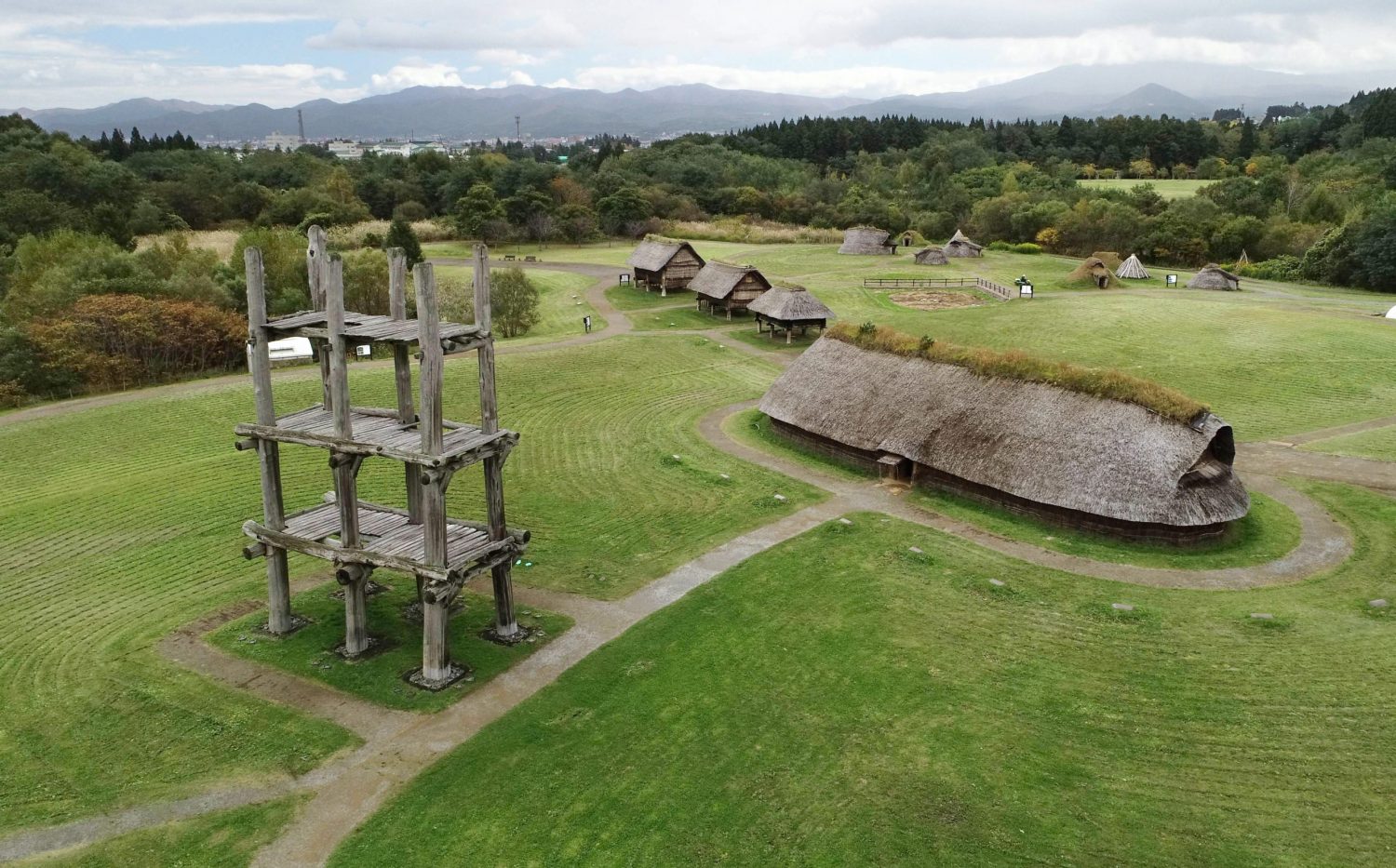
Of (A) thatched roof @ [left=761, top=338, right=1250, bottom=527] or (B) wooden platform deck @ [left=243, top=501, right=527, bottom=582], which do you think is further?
(A) thatched roof @ [left=761, top=338, right=1250, bottom=527]

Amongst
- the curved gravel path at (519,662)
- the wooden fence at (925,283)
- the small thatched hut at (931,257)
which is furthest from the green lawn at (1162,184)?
the curved gravel path at (519,662)

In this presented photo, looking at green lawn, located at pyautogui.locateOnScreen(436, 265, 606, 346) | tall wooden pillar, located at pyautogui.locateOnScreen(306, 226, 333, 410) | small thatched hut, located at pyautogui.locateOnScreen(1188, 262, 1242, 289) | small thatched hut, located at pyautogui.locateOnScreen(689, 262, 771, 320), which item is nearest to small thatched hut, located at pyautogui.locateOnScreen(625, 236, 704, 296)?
green lawn, located at pyautogui.locateOnScreen(436, 265, 606, 346)

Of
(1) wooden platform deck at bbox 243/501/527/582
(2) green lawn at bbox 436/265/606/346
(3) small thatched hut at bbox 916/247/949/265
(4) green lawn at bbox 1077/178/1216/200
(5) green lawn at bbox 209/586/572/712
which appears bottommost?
(5) green lawn at bbox 209/586/572/712

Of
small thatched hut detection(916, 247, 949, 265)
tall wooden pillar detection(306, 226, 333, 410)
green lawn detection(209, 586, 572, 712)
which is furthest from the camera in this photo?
small thatched hut detection(916, 247, 949, 265)

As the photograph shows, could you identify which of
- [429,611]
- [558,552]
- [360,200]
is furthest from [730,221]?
[429,611]

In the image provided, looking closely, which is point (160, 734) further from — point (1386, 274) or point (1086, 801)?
point (1386, 274)

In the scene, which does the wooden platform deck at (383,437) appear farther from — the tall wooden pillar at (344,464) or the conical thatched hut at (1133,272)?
the conical thatched hut at (1133,272)

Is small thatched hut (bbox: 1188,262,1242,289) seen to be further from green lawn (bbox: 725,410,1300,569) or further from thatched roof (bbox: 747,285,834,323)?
green lawn (bbox: 725,410,1300,569)
